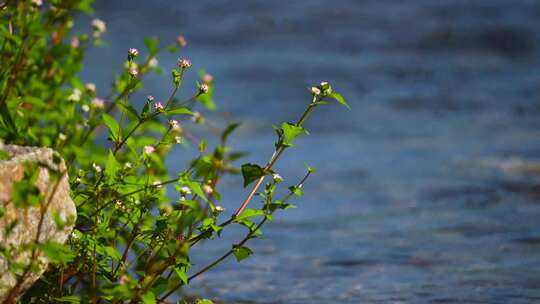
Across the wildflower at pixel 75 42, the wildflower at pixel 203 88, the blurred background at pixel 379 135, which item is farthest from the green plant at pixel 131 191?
the blurred background at pixel 379 135

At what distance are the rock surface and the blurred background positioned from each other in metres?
1.92

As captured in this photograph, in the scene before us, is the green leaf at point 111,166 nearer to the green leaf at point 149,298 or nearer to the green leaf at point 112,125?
the green leaf at point 112,125

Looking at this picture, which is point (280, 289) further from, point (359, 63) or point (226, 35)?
point (226, 35)

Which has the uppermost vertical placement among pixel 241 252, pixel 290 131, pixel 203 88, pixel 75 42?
pixel 75 42

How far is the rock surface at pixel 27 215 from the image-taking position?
8.90 feet

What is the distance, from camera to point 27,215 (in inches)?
110

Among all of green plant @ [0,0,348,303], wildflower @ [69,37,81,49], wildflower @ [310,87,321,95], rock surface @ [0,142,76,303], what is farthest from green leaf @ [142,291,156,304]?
wildflower @ [69,37,81,49]

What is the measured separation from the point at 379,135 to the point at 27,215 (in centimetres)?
668

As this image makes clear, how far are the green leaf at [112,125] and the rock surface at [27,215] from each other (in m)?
0.25

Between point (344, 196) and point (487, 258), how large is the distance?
7.09 feet

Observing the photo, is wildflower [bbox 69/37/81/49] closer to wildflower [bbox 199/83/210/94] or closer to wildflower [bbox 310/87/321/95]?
wildflower [bbox 199/83/210/94]

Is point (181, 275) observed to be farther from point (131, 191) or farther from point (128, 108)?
point (128, 108)

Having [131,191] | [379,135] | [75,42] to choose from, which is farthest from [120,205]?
[379,135]

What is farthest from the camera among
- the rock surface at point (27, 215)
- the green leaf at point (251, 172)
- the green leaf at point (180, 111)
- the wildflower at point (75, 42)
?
the wildflower at point (75, 42)
